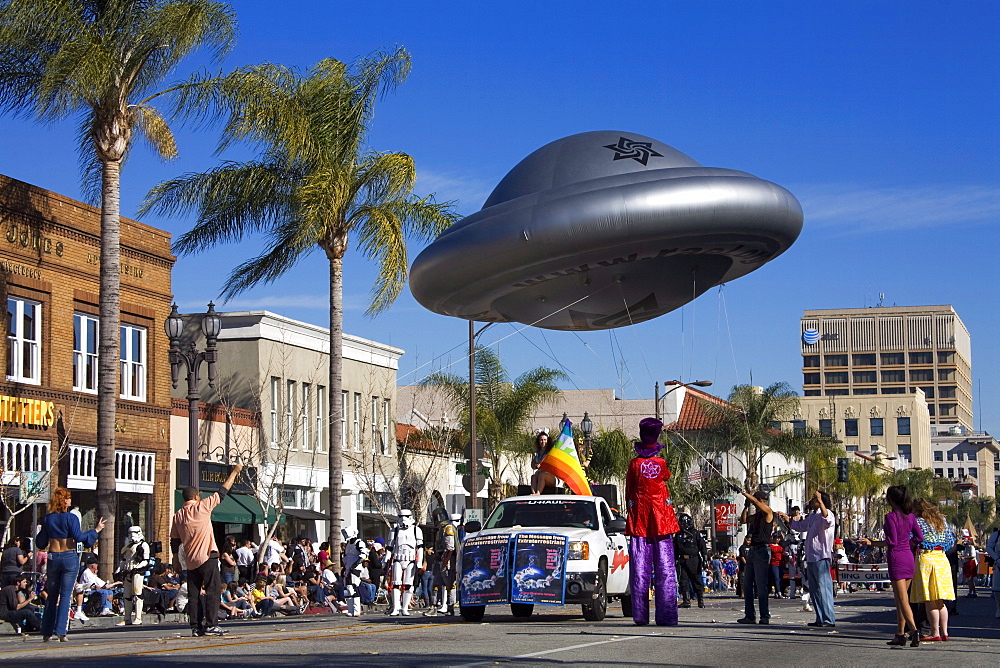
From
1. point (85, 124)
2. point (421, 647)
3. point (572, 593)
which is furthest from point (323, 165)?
point (421, 647)

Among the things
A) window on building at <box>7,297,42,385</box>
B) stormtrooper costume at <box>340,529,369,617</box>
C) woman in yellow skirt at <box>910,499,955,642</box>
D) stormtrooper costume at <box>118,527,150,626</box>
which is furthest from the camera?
window on building at <box>7,297,42,385</box>

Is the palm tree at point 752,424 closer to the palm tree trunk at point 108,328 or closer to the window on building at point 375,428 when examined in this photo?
the window on building at point 375,428

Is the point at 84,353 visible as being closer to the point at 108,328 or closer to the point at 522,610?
the point at 108,328

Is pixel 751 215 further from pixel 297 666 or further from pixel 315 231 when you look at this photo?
pixel 315 231

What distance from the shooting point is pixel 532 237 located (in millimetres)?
18047

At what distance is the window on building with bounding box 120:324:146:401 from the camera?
3484 cm

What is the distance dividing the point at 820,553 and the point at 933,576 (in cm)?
245

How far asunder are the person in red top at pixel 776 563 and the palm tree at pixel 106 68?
13.6 meters

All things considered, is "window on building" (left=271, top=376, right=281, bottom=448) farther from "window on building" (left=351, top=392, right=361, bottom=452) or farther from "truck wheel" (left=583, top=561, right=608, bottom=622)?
"truck wheel" (left=583, top=561, right=608, bottom=622)

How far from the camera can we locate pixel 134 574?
23078mm

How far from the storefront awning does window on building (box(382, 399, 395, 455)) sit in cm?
578

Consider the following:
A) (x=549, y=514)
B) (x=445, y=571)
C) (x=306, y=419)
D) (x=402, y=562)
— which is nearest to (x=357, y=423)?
(x=306, y=419)

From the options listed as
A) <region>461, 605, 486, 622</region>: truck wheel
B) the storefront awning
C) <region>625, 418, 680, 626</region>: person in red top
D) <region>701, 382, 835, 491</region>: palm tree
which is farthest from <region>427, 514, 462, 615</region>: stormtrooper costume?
<region>701, 382, 835, 491</region>: palm tree

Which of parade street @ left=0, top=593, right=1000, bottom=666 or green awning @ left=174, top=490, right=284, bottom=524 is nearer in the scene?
parade street @ left=0, top=593, right=1000, bottom=666
